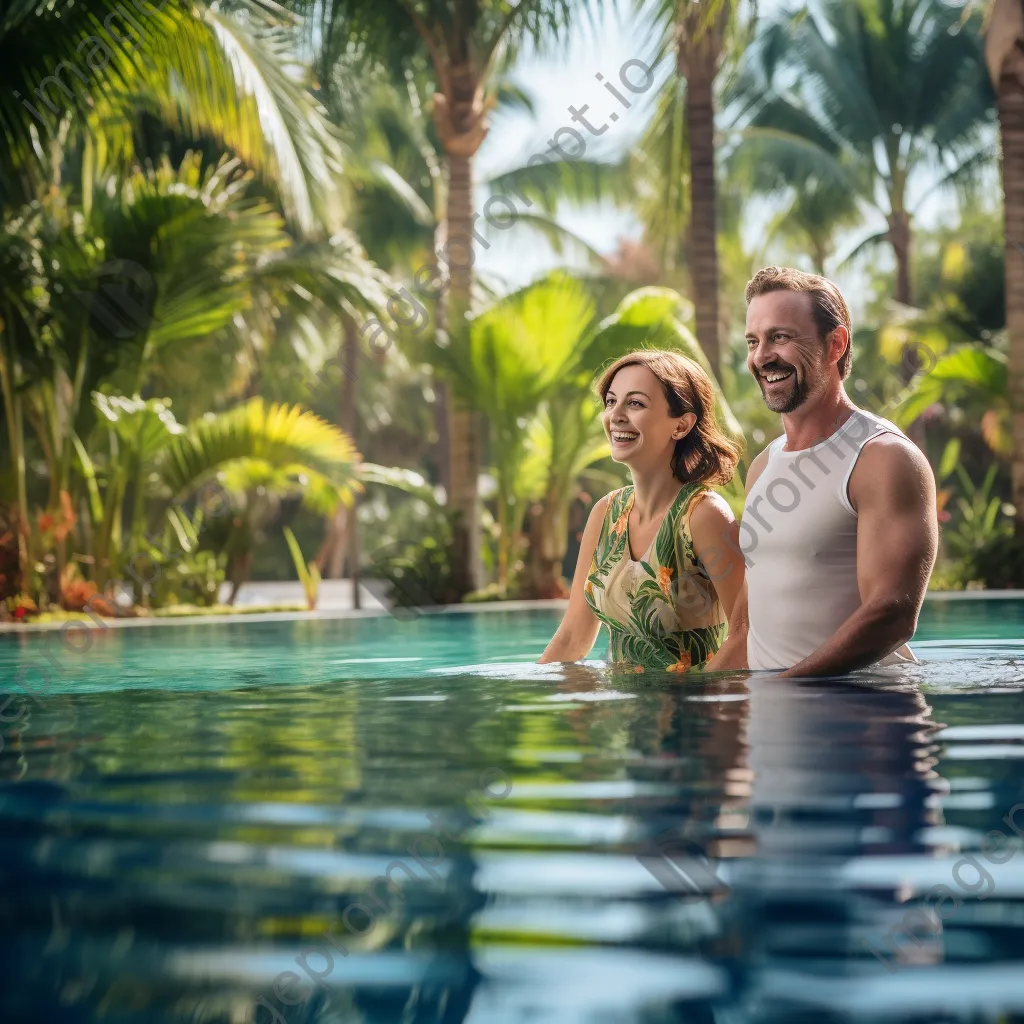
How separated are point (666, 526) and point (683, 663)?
0.46 m

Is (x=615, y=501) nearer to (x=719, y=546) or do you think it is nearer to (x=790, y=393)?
(x=719, y=546)

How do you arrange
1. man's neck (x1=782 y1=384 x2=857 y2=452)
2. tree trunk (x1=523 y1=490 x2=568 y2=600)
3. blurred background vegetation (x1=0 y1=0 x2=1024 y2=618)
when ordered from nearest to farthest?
man's neck (x1=782 y1=384 x2=857 y2=452) < blurred background vegetation (x1=0 y1=0 x2=1024 y2=618) < tree trunk (x1=523 y1=490 x2=568 y2=600)

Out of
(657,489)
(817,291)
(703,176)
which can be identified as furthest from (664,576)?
(703,176)

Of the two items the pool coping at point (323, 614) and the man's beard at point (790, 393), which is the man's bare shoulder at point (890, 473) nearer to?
the man's beard at point (790, 393)

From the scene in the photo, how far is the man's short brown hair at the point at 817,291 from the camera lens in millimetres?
3836

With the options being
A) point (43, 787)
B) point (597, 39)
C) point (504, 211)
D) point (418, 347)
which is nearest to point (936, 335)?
point (597, 39)

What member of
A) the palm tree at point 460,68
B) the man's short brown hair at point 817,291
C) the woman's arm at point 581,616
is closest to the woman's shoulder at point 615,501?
the woman's arm at point 581,616

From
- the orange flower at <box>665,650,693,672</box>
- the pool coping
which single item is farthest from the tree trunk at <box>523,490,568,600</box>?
the orange flower at <box>665,650,693,672</box>

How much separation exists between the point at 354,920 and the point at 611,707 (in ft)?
6.32

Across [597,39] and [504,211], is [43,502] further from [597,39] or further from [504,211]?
[504,211]

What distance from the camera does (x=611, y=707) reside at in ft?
12.3

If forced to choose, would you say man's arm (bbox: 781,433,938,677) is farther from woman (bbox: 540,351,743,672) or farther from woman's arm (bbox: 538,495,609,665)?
woman's arm (bbox: 538,495,609,665)

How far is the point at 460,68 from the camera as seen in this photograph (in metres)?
15.0

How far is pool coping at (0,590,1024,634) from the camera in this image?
11.3 m
